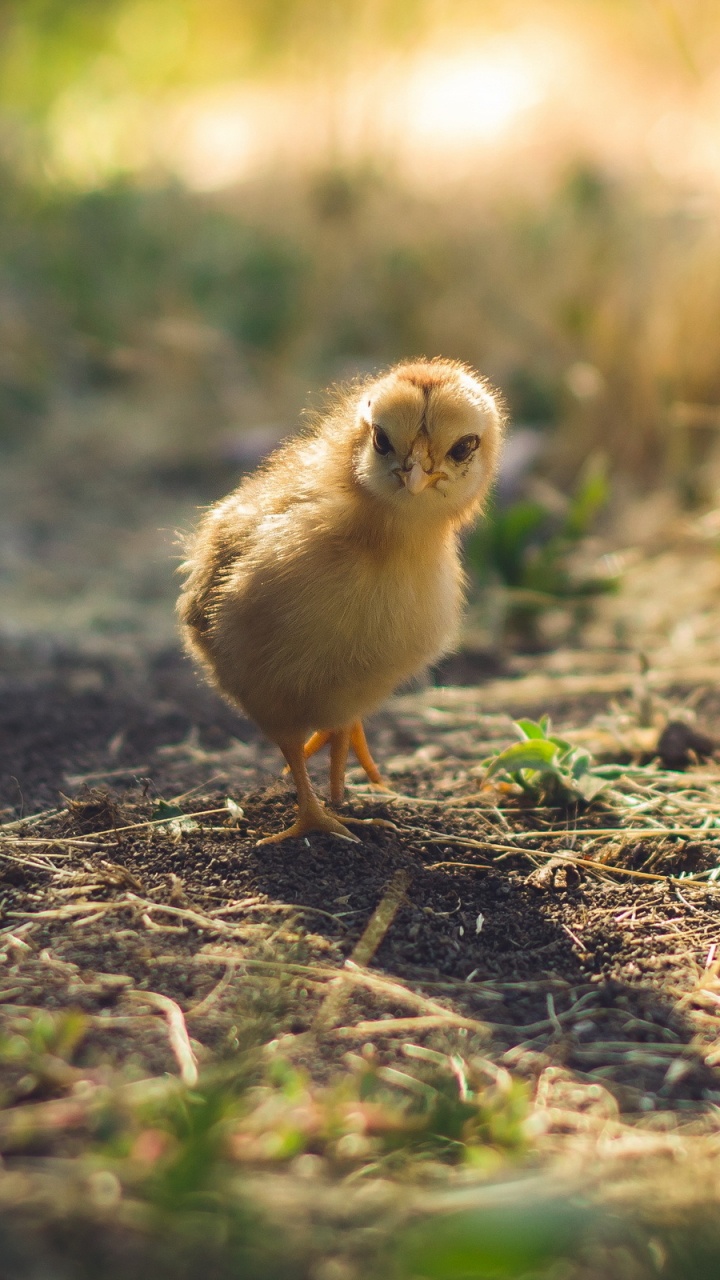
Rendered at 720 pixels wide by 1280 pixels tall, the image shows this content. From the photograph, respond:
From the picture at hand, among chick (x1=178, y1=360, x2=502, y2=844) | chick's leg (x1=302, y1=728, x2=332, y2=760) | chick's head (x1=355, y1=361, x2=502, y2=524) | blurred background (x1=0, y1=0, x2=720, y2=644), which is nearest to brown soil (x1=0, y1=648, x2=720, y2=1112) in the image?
chick's leg (x1=302, y1=728, x2=332, y2=760)

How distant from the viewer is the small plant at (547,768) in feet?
Answer: 10.9

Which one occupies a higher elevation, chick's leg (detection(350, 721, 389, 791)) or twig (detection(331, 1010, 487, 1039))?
chick's leg (detection(350, 721, 389, 791))

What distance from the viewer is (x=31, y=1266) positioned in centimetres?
162

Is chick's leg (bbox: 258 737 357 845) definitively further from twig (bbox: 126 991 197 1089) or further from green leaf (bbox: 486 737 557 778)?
twig (bbox: 126 991 197 1089)

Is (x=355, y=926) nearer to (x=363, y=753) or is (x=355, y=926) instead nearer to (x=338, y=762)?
(x=338, y=762)

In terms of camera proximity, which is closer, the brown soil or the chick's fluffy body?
the brown soil

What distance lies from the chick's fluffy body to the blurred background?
94.3 inches

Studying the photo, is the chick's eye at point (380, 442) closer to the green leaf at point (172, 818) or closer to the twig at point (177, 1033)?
the green leaf at point (172, 818)

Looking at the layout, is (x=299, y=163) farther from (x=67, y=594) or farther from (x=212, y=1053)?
(x=212, y=1053)

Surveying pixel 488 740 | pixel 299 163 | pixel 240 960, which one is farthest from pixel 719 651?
pixel 299 163

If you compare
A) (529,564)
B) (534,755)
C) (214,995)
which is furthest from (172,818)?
(529,564)

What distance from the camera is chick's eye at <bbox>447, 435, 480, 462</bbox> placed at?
289 centimetres

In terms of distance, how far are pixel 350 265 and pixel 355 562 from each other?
7276mm

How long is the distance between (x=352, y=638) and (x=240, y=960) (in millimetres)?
848
